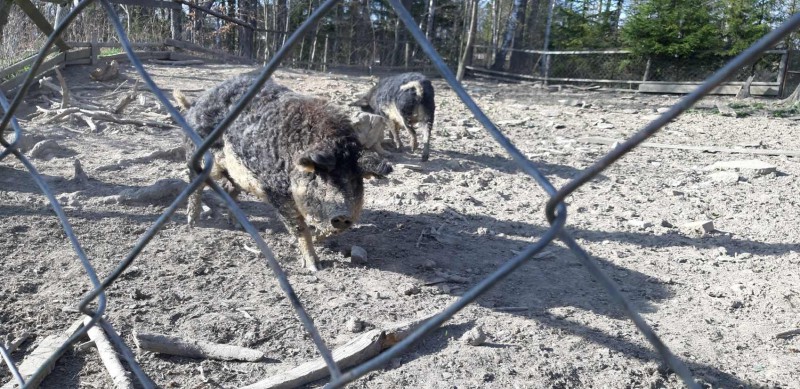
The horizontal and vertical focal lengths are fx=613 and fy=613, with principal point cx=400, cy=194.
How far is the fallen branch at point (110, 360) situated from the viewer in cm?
303

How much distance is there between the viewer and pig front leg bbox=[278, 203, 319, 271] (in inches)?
190

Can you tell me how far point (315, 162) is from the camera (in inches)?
174

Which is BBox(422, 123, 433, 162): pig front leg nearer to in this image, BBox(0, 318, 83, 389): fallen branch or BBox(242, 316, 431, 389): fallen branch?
BBox(242, 316, 431, 389): fallen branch

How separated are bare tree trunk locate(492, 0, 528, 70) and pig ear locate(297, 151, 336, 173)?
66.0 ft

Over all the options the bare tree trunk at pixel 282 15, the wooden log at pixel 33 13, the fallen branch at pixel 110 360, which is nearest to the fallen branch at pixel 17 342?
the fallen branch at pixel 110 360

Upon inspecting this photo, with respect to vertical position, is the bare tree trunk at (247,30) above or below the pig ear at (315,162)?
above

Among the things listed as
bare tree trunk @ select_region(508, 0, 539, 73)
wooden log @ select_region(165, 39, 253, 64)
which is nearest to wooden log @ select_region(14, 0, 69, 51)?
wooden log @ select_region(165, 39, 253, 64)

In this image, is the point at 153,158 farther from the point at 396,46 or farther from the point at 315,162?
the point at 396,46

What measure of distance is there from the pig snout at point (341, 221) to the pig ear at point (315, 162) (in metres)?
0.36

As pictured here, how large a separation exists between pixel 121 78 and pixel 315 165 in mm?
9725

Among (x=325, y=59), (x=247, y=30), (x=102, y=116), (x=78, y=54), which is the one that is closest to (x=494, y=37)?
(x=325, y=59)

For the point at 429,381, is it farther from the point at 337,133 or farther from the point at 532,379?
the point at 337,133

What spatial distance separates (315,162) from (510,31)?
20.9 metres

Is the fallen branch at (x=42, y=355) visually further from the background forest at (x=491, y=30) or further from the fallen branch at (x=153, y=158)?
the background forest at (x=491, y=30)
